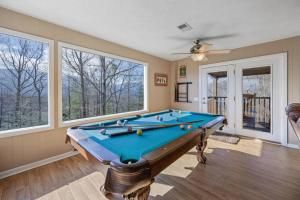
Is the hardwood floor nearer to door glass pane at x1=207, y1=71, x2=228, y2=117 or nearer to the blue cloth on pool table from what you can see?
the blue cloth on pool table

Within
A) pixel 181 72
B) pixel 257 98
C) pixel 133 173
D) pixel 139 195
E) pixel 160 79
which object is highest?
pixel 181 72

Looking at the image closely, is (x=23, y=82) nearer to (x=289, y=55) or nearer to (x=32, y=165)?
(x=32, y=165)

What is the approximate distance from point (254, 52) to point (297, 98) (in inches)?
55.5

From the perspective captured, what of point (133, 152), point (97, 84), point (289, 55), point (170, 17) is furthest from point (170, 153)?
point (289, 55)

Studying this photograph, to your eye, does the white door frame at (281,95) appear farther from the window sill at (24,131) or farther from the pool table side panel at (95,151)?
the window sill at (24,131)

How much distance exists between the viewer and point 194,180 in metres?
2.02

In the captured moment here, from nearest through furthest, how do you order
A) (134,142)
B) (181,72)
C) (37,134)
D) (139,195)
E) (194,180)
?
(139,195)
(134,142)
(194,180)
(37,134)
(181,72)

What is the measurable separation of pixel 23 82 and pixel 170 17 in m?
2.74

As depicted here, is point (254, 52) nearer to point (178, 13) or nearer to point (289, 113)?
point (289, 113)

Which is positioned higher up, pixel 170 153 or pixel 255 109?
pixel 255 109

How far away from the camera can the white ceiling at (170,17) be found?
79.1 inches

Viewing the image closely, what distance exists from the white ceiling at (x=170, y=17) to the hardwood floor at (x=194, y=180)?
2.19m

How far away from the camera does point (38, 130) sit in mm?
2439

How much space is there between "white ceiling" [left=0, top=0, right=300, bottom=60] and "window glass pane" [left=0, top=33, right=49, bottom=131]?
21.6 inches
